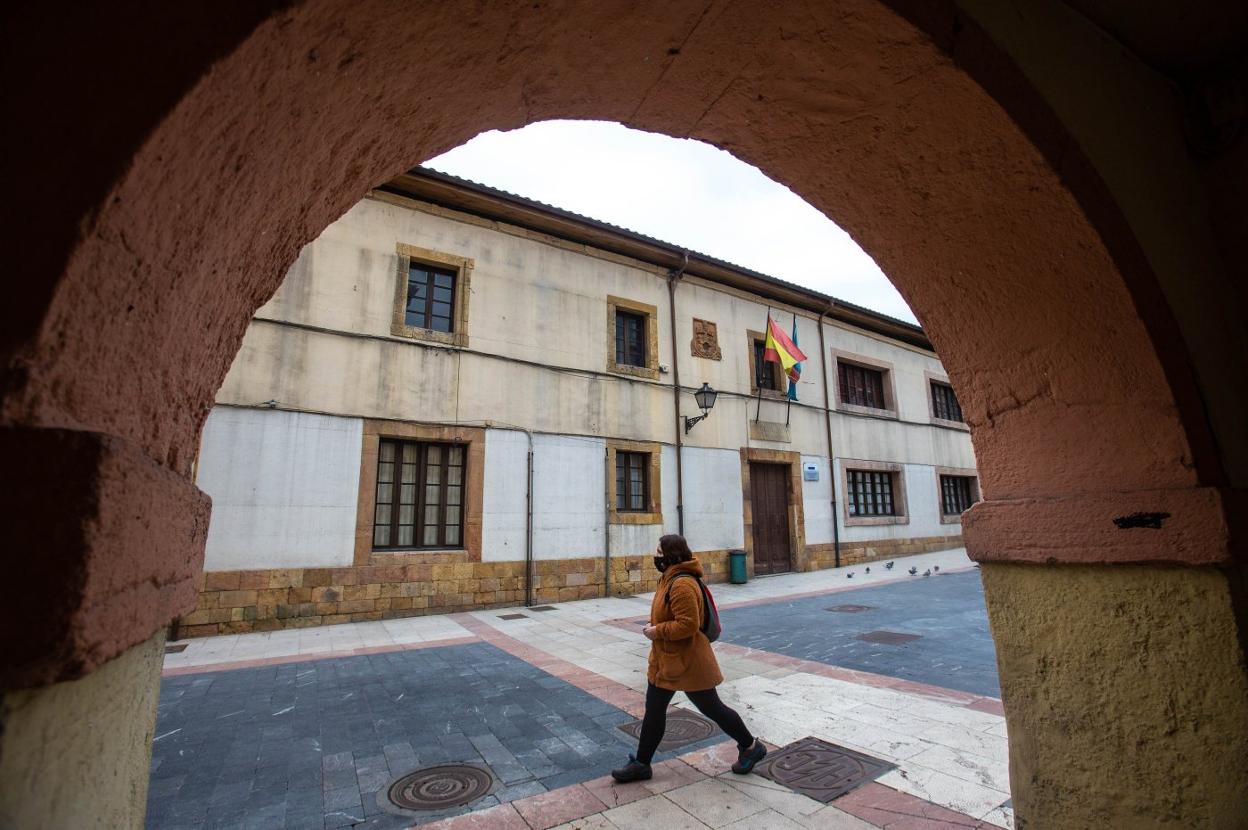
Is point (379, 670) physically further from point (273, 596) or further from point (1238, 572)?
point (1238, 572)

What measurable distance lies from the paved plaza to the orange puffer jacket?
0.53m

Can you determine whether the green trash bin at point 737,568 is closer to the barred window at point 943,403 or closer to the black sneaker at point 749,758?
the black sneaker at point 749,758

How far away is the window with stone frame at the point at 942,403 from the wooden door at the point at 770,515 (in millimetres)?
7714

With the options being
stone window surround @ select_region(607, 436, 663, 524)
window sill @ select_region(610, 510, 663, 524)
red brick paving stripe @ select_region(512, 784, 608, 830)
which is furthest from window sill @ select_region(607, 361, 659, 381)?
red brick paving stripe @ select_region(512, 784, 608, 830)

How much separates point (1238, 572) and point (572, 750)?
3451mm

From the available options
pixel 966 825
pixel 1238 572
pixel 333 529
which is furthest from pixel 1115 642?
pixel 333 529

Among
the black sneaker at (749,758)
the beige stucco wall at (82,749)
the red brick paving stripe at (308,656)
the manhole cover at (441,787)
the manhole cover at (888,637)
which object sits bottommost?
the red brick paving stripe at (308,656)

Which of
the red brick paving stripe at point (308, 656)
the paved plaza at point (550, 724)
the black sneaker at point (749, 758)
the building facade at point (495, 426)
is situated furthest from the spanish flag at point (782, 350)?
the black sneaker at point (749, 758)

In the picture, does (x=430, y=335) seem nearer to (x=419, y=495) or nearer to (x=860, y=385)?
(x=419, y=495)

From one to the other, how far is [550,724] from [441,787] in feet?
3.68

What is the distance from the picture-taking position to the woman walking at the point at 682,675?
3371 millimetres

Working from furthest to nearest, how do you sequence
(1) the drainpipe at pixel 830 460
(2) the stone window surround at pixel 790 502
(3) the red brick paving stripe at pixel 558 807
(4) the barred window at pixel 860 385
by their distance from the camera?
(4) the barred window at pixel 860 385 < (1) the drainpipe at pixel 830 460 < (2) the stone window surround at pixel 790 502 < (3) the red brick paving stripe at pixel 558 807

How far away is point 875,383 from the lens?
17703mm

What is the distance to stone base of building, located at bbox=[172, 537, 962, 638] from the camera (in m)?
7.87
